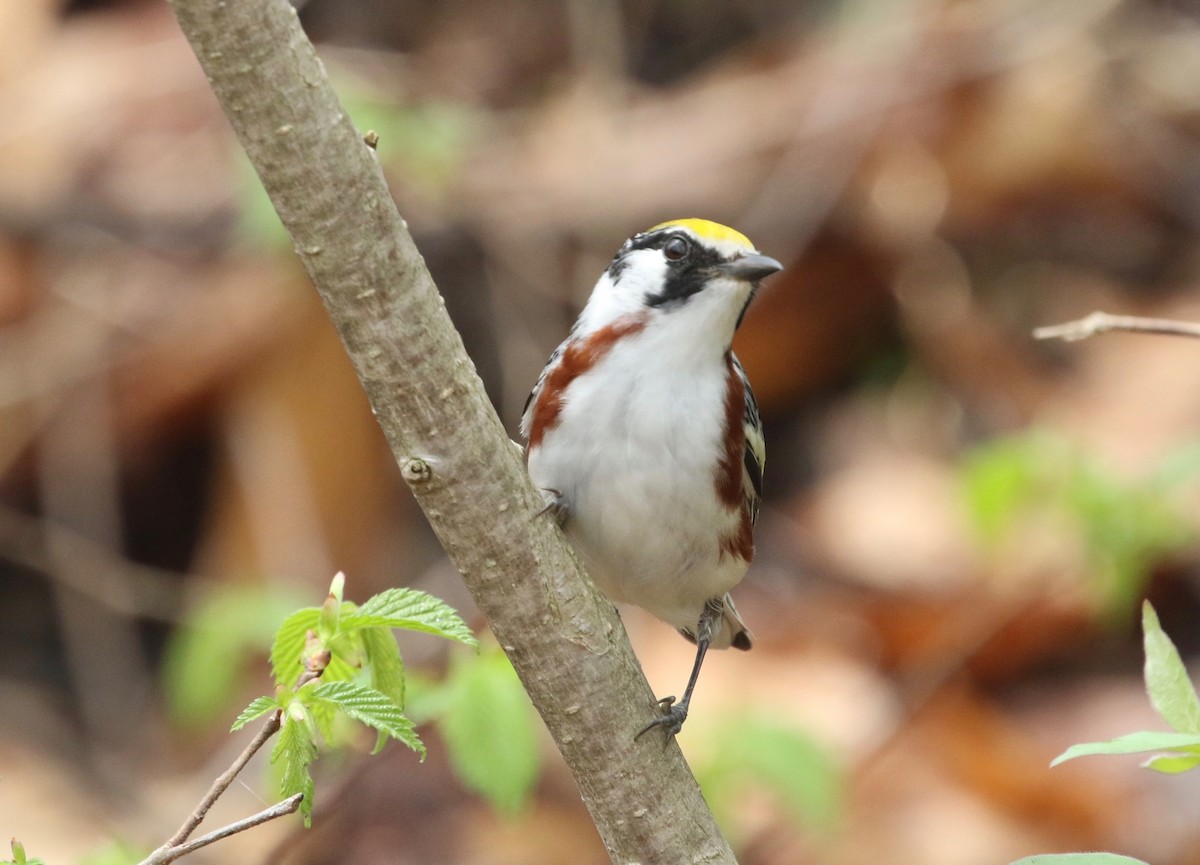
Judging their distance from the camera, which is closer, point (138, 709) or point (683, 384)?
point (683, 384)

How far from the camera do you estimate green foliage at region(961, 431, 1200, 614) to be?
4.02m

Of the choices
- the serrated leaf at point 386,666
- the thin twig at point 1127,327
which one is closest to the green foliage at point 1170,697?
the thin twig at point 1127,327

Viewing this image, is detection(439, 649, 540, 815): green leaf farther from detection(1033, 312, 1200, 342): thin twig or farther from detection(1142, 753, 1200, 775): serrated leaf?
detection(1142, 753, 1200, 775): serrated leaf

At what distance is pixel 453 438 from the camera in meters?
1.93

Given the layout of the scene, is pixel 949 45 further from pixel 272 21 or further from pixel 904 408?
pixel 272 21

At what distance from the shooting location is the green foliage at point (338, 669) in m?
1.85

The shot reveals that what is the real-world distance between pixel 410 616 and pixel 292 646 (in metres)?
0.24

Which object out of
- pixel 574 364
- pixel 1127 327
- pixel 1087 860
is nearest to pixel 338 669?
pixel 1087 860

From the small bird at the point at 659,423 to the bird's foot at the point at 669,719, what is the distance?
623 mm

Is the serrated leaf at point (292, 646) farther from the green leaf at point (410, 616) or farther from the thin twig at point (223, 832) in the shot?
the thin twig at point (223, 832)

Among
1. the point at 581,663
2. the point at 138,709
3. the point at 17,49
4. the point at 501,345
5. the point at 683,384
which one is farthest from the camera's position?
the point at 17,49

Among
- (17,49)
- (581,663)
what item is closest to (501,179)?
(17,49)

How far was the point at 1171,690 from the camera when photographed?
5.96 feet

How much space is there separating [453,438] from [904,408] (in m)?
5.58
